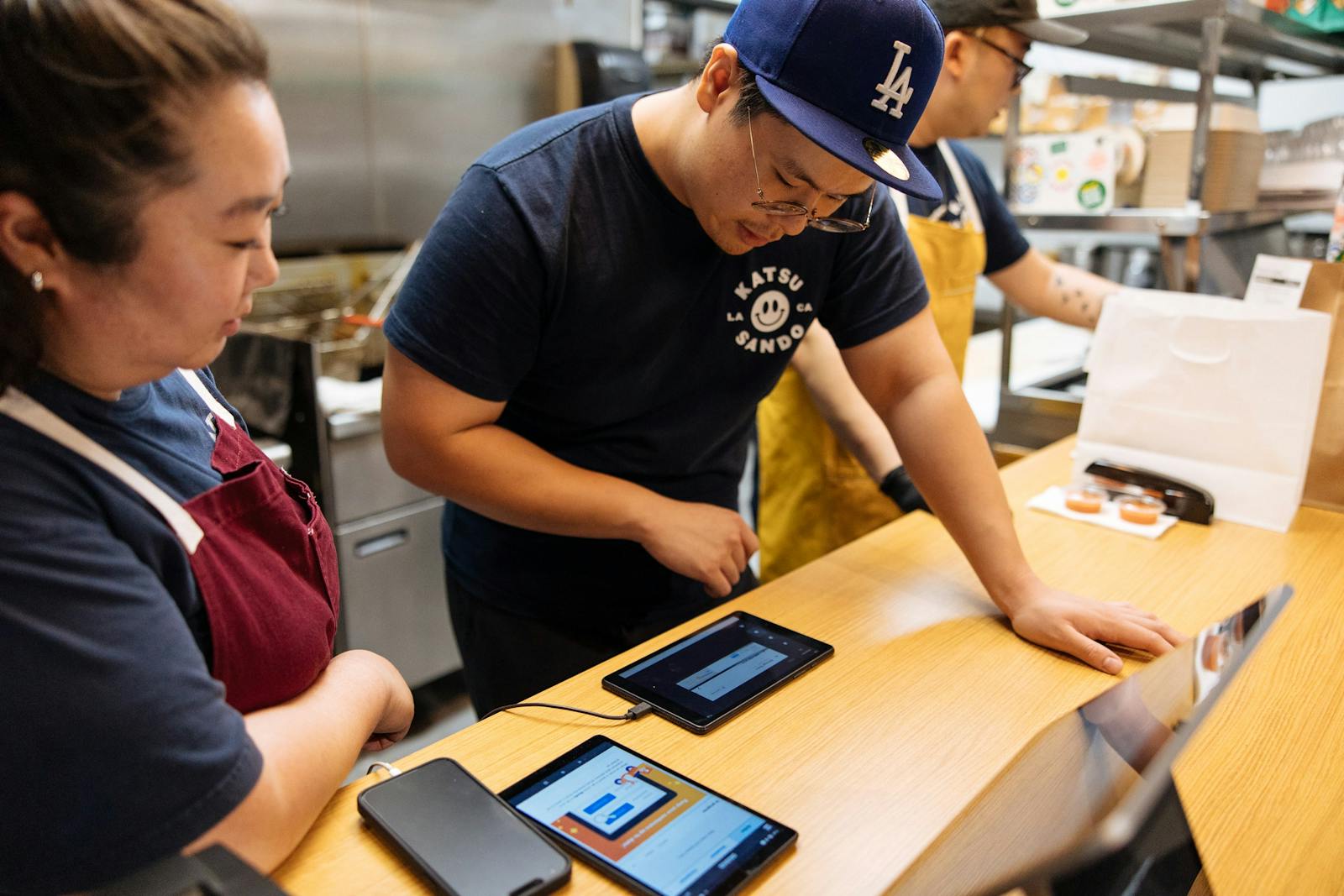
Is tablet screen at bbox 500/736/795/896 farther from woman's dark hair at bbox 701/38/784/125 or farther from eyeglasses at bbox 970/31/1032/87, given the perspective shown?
eyeglasses at bbox 970/31/1032/87

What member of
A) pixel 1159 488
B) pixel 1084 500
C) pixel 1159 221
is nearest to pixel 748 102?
pixel 1084 500

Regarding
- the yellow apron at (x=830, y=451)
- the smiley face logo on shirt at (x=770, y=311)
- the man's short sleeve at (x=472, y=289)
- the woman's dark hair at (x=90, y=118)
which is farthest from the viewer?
the yellow apron at (x=830, y=451)

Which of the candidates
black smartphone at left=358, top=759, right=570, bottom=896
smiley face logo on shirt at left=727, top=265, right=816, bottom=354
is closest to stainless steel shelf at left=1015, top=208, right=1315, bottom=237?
smiley face logo on shirt at left=727, top=265, right=816, bottom=354

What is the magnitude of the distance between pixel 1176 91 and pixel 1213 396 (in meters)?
1.81

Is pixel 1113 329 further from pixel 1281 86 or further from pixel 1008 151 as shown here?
pixel 1281 86

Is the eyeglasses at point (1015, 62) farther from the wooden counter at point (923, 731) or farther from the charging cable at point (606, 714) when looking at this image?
the charging cable at point (606, 714)

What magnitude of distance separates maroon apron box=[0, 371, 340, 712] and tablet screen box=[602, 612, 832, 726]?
13.1 inches

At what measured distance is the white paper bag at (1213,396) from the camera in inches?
58.3

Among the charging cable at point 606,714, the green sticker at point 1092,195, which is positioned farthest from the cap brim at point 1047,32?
the charging cable at point 606,714

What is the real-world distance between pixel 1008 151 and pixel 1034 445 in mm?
730

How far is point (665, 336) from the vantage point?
48.1 inches

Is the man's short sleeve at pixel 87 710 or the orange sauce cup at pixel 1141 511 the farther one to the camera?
the orange sauce cup at pixel 1141 511

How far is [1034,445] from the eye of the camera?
7.82 feet

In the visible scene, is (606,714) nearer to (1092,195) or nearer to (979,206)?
(979,206)
